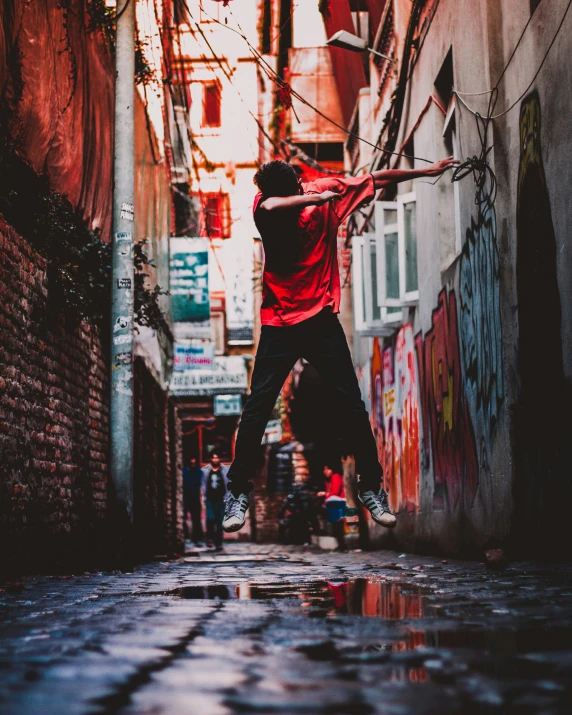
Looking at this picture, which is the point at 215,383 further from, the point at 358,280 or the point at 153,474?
the point at 358,280

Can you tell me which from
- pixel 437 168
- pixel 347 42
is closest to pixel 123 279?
pixel 437 168

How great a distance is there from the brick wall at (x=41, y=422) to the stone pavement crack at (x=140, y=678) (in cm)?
386

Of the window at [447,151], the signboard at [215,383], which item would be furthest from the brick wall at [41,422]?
the signboard at [215,383]

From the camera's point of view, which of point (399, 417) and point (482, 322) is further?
point (399, 417)

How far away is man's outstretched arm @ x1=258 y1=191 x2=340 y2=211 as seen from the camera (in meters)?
5.19

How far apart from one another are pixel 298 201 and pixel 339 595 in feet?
6.97

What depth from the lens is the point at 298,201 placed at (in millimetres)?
5188

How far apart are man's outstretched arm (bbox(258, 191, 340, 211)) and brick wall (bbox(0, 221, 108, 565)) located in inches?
79.0

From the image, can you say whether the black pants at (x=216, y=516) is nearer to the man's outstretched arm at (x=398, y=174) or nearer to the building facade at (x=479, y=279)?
the building facade at (x=479, y=279)

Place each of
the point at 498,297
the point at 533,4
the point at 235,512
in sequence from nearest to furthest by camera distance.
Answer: the point at 235,512
the point at 533,4
the point at 498,297

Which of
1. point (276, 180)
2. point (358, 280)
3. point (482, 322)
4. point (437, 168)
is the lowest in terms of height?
point (482, 322)

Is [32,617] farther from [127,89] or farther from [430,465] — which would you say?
[430,465]

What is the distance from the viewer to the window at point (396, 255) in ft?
38.2

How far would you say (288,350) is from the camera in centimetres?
563
